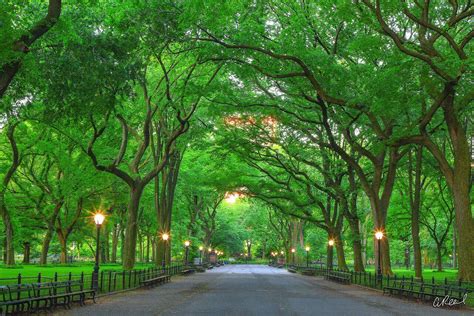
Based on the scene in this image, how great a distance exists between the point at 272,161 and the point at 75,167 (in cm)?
1580

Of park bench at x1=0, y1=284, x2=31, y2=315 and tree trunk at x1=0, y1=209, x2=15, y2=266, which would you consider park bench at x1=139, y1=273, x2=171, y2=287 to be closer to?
park bench at x1=0, y1=284, x2=31, y2=315

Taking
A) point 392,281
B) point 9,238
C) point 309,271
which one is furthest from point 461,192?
point 9,238

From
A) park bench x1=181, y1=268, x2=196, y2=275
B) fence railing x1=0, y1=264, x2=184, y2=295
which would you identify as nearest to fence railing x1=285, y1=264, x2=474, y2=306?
fence railing x1=0, y1=264, x2=184, y2=295

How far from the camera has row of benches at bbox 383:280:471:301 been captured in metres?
19.4

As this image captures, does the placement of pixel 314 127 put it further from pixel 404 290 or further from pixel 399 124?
pixel 404 290

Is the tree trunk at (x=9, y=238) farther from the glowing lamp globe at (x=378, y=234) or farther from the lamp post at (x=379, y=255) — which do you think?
the glowing lamp globe at (x=378, y=234)

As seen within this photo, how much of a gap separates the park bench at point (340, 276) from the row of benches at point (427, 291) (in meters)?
9.25

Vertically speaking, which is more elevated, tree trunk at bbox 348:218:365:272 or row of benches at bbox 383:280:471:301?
tree trunk at bbox 348:218:365:272

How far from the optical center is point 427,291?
22141mm

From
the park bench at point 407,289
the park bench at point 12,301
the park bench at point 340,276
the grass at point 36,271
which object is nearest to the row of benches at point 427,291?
the park bench at point 407,289

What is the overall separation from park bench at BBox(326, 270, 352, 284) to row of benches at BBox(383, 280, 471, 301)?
925 cm

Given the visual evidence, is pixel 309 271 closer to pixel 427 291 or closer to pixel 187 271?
pixel 187 271

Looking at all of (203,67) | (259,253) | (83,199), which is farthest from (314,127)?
(259,253)

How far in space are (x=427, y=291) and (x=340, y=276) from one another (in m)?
16.3
